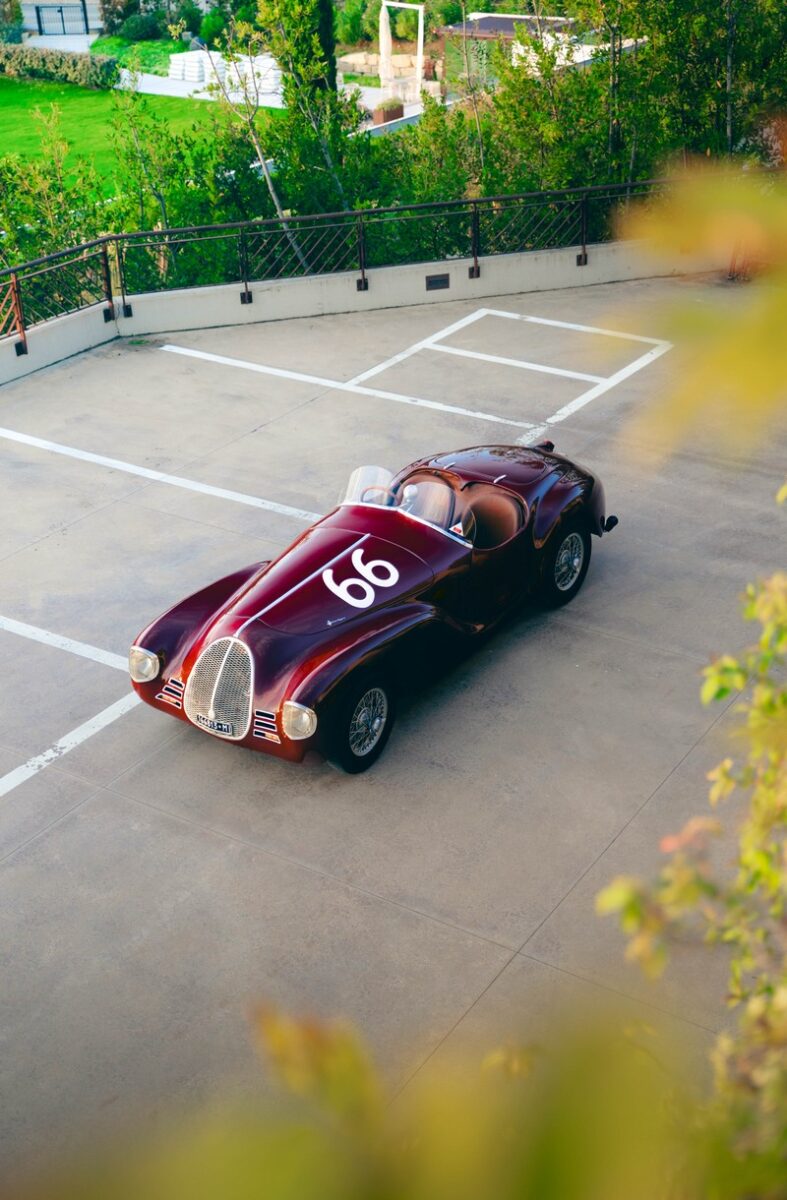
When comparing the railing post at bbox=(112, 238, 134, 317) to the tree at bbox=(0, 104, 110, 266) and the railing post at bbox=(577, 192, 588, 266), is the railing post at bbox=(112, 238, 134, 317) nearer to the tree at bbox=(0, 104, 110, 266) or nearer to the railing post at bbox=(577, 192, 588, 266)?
the tree at bbox=(0, 104, 110, 266)

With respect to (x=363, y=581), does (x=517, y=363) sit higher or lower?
lower

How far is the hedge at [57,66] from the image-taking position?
54.7 metres

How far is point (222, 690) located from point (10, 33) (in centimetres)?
6137

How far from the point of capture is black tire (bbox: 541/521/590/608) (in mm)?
9344

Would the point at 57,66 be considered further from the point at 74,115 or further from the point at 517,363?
the point at 517,363

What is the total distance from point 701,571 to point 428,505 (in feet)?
8.73

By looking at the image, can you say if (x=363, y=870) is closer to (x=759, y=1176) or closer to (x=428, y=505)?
(x=428, y=505)

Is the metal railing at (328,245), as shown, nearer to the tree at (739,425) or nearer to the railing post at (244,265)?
the railing post at (244,265)

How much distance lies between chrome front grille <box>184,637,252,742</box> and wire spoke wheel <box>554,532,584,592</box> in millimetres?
2790

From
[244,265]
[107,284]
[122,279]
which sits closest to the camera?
[107,284]

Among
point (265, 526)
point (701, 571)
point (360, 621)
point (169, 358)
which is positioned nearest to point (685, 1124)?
point (360, 621)

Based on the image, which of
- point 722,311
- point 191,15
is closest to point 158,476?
point 722,311

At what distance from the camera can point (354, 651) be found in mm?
7715

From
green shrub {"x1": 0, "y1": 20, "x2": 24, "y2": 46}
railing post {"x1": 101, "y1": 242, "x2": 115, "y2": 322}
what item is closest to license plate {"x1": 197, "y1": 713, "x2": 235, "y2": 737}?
railing post {"x1": 101, "y1": 242, "x2": 115, "y2": 322}
